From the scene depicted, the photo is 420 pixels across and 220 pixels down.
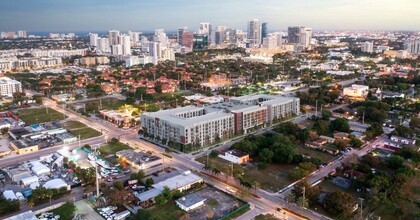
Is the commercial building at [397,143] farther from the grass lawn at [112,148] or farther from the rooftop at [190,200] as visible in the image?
the grass lawn at [112,148]

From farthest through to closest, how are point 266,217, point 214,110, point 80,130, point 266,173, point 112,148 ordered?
1. point 80,130
2. point 214,110
3. point 112,148
4. point 266,173
5. point 266,217

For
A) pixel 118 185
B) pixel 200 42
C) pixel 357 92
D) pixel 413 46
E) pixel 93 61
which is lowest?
pixel 118 185

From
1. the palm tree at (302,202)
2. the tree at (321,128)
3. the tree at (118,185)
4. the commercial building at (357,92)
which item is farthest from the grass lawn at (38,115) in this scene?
the commercial building at (357,92)

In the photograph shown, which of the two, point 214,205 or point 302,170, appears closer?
point 214,205

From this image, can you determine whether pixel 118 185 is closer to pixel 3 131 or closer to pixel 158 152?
pixel 158 152

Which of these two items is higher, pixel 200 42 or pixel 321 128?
pixel 200 42

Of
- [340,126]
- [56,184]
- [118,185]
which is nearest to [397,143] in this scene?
[340,126]

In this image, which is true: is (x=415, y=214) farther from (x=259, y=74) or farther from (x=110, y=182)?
(x=259, y=74)

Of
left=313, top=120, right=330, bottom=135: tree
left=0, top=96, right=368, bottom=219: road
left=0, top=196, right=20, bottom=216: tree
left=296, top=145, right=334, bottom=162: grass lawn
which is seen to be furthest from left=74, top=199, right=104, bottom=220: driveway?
left=313, top=120, right=330, bottom=135: tree
